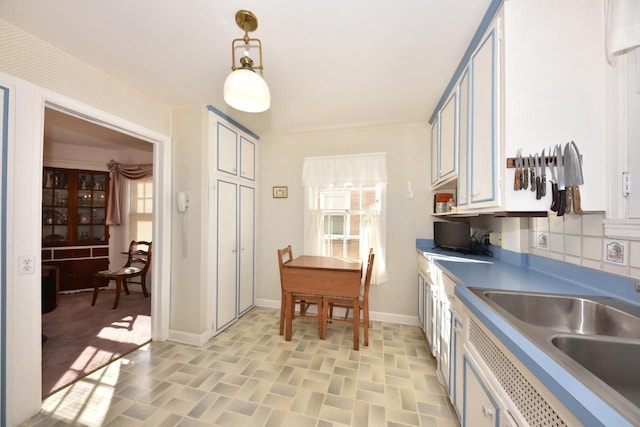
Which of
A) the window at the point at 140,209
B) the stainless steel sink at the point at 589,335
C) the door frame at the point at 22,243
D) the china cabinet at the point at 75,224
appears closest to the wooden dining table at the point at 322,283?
the stainless steel sink at the point at 589,335

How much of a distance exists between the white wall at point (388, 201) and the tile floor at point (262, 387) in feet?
2.26

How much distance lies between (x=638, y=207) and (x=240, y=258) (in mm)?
3086

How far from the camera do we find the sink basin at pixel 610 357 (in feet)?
2.52

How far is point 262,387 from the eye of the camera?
5.65 ft

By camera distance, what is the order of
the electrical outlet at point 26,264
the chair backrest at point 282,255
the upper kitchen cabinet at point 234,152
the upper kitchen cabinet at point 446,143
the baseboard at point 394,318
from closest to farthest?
the electrical outlet at point 26,264 → the upper kitchen cabinet at point 446,143 → the chair backrest at point 282,255 → the upper kitchen cabinet at point 234,152 → the baseboard at point 394,318

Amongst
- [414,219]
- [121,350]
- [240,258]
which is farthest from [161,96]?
[414,219]

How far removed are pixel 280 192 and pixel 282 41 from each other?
194 centimetres

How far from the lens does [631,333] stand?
91 centimetres

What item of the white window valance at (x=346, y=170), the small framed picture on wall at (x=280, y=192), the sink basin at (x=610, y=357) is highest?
the white window valance at (x=346, y=170)

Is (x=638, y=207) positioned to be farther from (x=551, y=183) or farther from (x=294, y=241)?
(x=294, y=241)

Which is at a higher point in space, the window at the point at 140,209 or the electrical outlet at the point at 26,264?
the window at the point at 140,209

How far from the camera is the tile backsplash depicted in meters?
1.06

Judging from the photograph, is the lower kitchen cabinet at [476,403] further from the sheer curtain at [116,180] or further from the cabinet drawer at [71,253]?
the cabinet drawer at [71,253]

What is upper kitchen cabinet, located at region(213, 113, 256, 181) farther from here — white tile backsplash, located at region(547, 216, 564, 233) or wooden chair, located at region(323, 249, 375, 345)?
white tile backsplash, located at region(547, 216, 564, 233)
